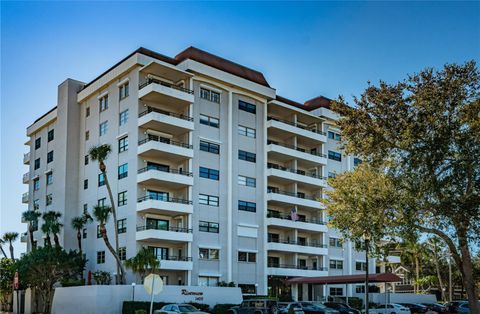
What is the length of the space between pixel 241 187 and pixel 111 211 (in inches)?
538

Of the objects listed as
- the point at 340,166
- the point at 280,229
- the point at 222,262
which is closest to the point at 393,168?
the point at 222,262

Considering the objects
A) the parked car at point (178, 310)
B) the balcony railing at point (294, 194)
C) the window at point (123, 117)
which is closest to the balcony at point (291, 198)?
the balcony railing at point (294, 194)

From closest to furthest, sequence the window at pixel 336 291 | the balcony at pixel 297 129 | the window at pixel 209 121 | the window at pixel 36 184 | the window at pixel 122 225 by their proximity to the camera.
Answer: the window at pixel 122 225
the window at pixel 209 121
the balcony at pixel 297 129
the window at pixel 336 291
the window at pixel 36 184

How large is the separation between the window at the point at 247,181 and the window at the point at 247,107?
731 cm

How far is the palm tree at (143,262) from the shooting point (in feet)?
161

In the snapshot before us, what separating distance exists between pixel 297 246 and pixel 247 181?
373 inches

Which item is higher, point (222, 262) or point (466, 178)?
point (466, 178)

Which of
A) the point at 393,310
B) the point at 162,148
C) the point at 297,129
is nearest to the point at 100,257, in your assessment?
the point at 162,148

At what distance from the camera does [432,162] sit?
33.2 m

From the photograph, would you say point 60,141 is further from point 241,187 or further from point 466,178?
point 466,178

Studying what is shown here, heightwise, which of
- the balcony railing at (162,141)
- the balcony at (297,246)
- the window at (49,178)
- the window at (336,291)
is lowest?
the window at (336,291)

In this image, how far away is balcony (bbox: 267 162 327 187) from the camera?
65787 millimetres

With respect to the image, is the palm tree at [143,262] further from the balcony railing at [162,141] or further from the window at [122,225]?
the balcony railing at [162,141]

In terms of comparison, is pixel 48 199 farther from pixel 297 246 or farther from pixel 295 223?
pixel 297 246
